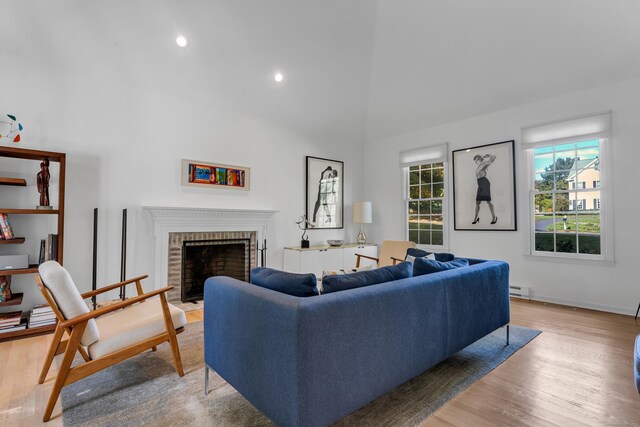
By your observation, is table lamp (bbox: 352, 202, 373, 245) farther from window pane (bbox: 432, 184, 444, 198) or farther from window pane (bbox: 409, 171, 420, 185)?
window pane (bbox: 432, 184, 444, 198)

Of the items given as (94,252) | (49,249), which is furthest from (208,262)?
(49,249)

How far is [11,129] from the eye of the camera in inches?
132

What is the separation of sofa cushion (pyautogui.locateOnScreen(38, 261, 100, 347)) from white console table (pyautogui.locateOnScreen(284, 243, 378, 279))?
130 inches

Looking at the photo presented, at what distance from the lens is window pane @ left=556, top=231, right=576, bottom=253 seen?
14.2ft

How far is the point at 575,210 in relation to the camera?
4.32 meters

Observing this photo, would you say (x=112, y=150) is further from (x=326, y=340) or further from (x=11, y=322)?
(x=326, y=340)

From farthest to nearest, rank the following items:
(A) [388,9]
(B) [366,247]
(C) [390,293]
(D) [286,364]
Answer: (B) [366,247] < (A) [388,9] < (C) [390,293] < (D) [286,364]

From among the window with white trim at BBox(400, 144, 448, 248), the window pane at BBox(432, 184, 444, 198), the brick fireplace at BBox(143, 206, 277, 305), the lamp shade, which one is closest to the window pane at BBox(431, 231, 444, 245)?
the window with white trim at BBox(400, 144, 448, 248)

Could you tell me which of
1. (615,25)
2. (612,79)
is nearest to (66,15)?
(615,25)

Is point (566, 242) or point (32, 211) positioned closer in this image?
point (32, 211)

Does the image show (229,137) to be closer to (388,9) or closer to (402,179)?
(388,9)

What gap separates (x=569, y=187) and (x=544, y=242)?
791mm

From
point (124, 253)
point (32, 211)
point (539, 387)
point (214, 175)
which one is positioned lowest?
point (539, 387)

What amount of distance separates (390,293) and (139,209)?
350 cm
